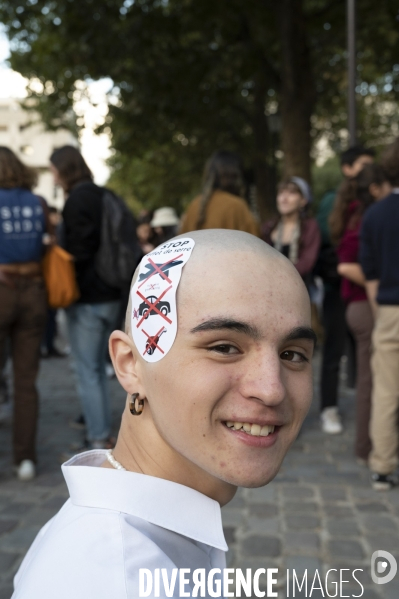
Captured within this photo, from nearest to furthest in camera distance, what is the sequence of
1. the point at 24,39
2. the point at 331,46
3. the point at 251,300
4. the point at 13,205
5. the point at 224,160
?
the point at 251,300 → the point at 13,205 → the point at 224,160 → the point at 24,39 → the point at 331,46

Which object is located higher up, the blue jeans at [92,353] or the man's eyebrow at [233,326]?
the man's eyebrow at [233,326]

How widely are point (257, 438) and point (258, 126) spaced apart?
18159 mm

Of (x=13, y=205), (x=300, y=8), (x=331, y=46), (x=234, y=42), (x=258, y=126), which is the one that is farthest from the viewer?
(x=258, y=126)

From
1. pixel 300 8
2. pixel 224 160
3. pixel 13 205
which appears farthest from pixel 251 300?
pixel 300 8

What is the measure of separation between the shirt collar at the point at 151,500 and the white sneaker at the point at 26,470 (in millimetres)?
3807

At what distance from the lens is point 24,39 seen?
13.1 m

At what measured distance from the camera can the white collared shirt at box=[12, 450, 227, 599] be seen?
40.6 inches

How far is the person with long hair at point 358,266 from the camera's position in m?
5.04

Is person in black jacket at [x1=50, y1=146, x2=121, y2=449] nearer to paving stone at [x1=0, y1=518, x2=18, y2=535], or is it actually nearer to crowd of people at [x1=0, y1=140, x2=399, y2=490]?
crowd of people at [x1=0, y1=140, x2=399, y2=490]

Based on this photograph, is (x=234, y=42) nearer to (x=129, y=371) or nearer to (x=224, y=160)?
(x=224, y=160)

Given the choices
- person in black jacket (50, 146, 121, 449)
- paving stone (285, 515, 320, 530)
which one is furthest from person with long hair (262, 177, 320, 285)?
paving stone (285, 515, 320, 530)

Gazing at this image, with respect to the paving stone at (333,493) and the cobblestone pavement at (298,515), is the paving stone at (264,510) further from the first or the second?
the paving stone at (333,493)

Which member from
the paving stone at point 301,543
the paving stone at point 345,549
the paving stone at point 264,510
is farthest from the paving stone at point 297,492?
the paving stone at point 345,549

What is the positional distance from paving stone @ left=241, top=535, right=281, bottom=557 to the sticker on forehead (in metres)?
2.67
